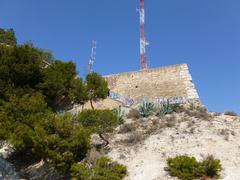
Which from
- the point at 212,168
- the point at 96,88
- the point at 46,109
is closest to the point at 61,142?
the point at 46,109

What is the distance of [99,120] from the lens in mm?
16375

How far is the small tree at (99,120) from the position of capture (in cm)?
1638

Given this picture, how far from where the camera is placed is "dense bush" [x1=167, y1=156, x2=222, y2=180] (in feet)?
45.5

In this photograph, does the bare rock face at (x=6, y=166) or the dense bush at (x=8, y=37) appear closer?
the bare rock face at (x=6, y=166)

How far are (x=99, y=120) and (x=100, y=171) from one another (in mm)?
2914

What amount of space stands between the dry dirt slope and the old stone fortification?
6.64 metres

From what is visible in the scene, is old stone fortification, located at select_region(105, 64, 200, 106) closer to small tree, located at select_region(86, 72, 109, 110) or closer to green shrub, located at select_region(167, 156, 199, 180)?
small tree, located at select_region(86, 72, 109, 110)

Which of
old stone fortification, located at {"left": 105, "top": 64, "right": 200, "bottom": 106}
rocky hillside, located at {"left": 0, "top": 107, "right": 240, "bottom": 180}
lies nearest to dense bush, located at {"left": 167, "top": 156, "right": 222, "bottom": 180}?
rocky hillside, located at {"left": 0, "top": 107, "right": 240, "bottom": 180}

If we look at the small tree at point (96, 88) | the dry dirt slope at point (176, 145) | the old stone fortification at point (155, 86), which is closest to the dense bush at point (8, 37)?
the old stone fortification at point (155, 86)

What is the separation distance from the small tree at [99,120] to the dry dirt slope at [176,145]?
987mm

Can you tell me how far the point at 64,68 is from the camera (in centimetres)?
2097

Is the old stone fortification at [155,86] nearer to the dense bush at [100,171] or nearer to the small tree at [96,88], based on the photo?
the small tree at [96,88]

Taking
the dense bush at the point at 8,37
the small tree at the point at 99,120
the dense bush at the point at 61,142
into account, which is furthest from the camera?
the dense bush at the point at 8,37

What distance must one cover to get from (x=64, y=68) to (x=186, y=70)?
9350 millimetres
